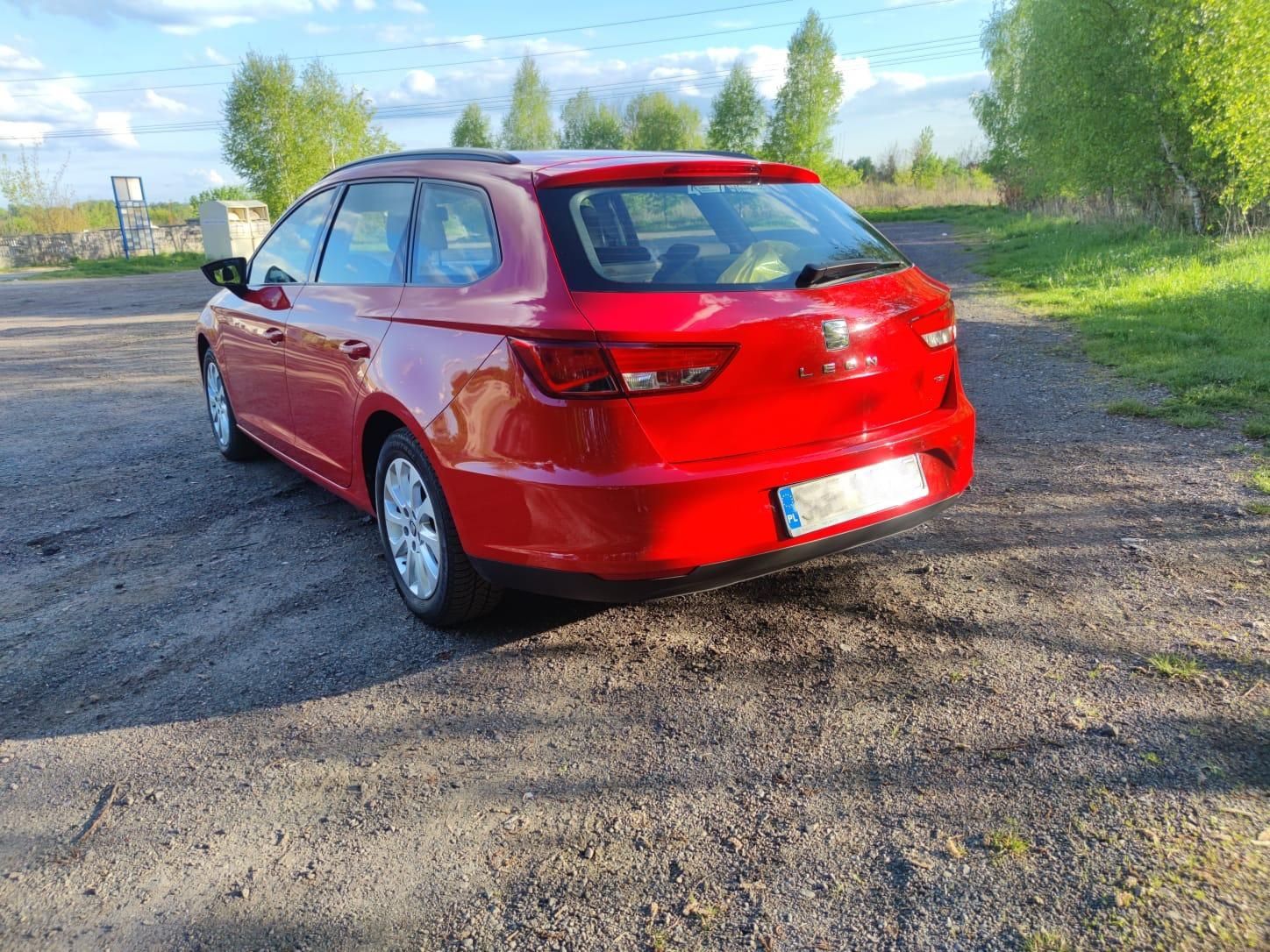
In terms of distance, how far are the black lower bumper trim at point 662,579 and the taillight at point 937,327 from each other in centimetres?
69

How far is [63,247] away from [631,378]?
41.7 m

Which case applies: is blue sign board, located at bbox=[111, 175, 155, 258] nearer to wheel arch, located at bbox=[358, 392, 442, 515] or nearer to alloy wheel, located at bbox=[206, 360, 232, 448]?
alloy wheel, located at bbox=[206, 360, 232, 448]

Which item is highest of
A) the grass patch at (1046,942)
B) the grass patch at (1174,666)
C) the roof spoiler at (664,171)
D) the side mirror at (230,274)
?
the roof spoiler at (664,171)

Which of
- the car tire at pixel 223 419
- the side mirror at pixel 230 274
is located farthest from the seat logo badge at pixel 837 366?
the car tire at pixel 223 419

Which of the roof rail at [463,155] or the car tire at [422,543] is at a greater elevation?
the roof rail at [463,155]

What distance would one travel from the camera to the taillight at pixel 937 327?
130 inches

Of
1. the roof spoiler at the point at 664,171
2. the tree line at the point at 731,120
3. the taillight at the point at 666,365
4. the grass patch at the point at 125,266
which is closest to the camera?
the taillight at the point at 666,365

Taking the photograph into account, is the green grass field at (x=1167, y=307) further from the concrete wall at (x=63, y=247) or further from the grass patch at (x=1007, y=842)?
the concrete wall at (x=63, y=247)

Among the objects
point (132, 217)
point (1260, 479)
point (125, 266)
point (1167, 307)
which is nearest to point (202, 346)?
point (1260, 479)

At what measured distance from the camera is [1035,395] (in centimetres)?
688

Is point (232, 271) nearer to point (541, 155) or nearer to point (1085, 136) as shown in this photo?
point (541, 155)

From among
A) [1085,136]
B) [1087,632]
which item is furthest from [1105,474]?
[1085,136]

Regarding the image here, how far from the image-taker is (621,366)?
2.70m

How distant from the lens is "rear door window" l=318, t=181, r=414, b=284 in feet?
12.2
